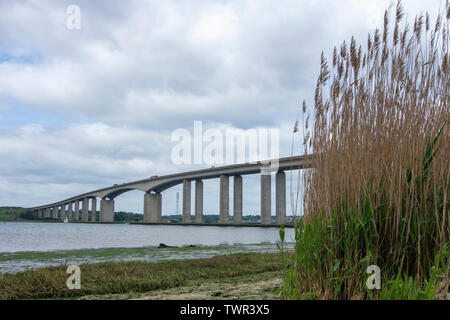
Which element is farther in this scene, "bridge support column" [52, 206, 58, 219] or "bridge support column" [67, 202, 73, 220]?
"bridge support column" [52, 206, 58, 219]

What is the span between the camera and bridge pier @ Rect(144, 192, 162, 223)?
72.5 m

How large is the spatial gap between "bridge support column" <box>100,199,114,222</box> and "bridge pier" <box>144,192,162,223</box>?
44.7ft

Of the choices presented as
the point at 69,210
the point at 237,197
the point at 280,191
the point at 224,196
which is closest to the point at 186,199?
the point at 224,196

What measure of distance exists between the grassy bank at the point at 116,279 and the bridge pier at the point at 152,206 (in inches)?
2518

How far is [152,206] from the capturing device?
2869 inches

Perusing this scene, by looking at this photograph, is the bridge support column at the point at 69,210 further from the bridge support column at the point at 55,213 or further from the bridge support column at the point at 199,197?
the bridge support column at the point at 199,197

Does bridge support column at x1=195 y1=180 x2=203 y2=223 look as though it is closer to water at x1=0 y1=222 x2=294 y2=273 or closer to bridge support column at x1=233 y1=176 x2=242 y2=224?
bridge support column at x1=233 y1=176 x2=242 y2=224

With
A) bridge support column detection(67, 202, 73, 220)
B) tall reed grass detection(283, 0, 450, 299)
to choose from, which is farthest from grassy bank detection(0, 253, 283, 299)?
bridge support column detection(67, 202, 73, 220)

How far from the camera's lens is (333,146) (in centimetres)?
442

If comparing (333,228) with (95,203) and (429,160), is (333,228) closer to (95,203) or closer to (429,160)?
(429,160)

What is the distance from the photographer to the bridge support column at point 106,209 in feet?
277

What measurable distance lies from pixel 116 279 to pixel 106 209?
83013mm

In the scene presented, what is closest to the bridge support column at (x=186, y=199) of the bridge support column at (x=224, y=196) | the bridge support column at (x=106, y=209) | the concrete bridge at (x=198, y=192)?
the concrete bridge at (x=198, y=192)
